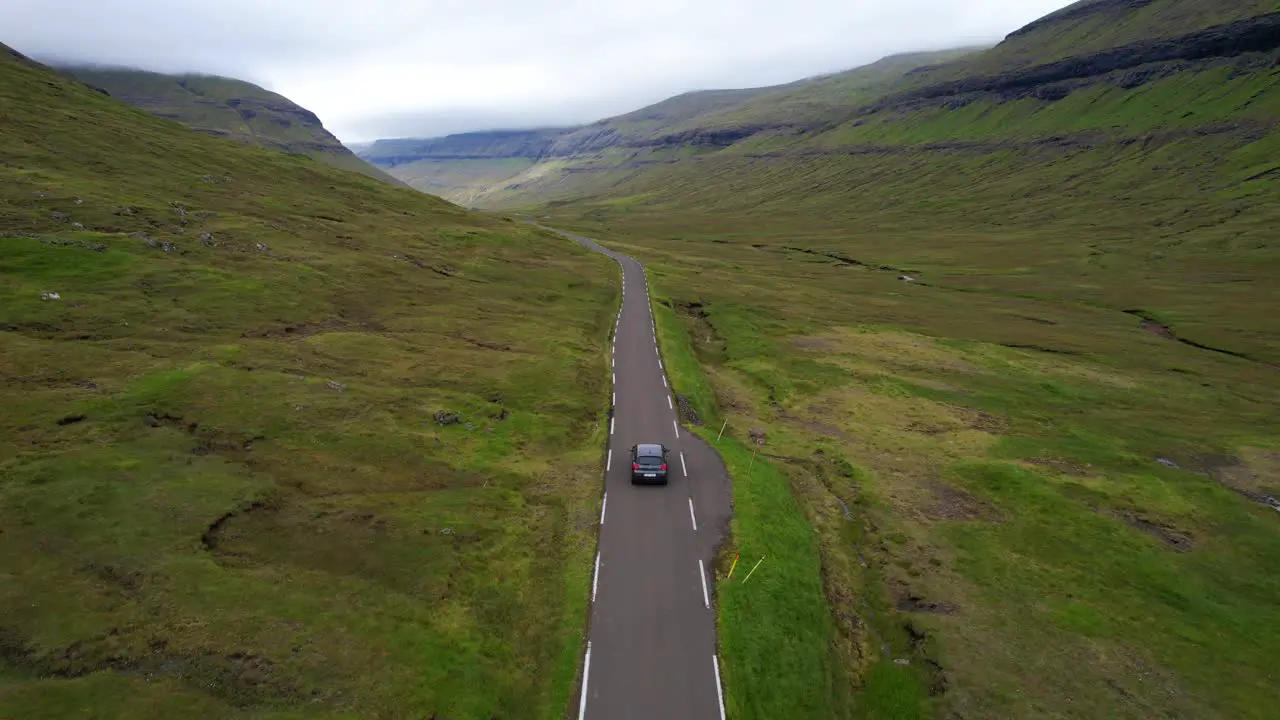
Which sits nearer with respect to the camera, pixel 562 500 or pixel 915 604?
pixel 915 604

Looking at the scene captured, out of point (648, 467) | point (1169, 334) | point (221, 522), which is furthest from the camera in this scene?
point (1169, 334)

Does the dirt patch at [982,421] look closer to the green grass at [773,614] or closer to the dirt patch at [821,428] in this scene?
the dirt patch at [821,428]

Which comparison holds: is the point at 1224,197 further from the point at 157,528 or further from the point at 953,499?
the point at 157,528

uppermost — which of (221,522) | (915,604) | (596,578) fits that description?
(221,522)

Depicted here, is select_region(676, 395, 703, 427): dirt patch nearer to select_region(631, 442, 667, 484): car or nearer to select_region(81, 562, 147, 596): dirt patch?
select_region(631, 442, 667, 484): car

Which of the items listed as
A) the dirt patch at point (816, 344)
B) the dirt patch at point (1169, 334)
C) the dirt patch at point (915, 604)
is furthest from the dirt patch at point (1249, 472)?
the dirt patch at point (1169, 334)

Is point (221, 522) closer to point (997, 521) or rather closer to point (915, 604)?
point (915, 604)

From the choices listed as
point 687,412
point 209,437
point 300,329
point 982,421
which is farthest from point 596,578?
point 982,421
